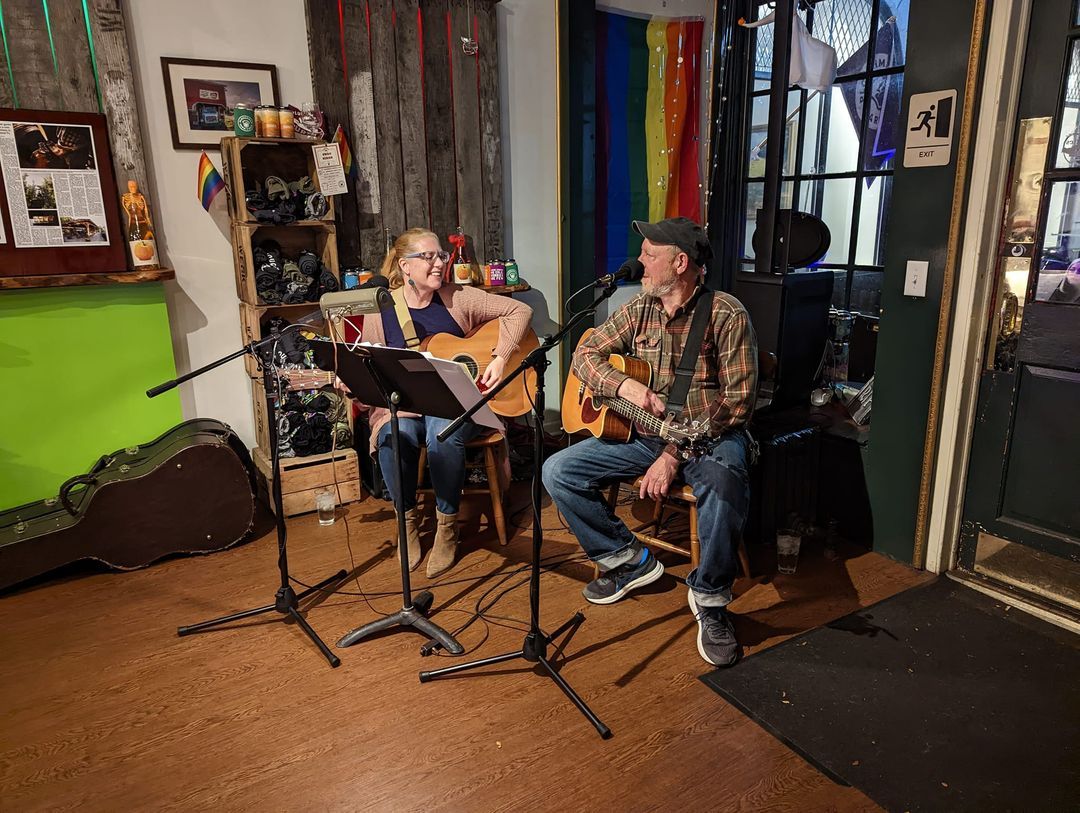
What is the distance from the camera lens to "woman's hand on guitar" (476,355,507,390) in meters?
2.99

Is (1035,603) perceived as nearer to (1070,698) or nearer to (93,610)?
(1070,698)

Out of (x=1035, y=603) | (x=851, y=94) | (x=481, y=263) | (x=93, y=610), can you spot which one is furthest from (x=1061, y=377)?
(x=93, y=610)

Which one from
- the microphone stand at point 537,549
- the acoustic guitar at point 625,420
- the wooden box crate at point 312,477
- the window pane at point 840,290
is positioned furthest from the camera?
the window pane at point 840,290

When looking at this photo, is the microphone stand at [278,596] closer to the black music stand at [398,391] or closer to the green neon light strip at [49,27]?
the black music stand at [398,391]

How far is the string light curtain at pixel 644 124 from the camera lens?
398 cm

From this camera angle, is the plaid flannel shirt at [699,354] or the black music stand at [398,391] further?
the plaid flannel shirt at [699,354]

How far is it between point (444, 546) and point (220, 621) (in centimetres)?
82

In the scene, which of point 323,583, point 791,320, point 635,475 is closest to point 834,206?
point 791,320

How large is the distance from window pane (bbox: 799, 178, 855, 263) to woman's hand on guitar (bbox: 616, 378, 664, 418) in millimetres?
1542

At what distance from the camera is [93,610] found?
264cm

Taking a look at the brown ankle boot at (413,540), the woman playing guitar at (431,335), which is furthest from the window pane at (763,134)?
the brown ankle boot at (413,540)

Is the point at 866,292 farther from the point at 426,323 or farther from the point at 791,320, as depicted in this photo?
the point at 426,323

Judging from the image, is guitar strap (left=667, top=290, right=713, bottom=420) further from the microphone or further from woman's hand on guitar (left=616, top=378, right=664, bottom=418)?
the microphone

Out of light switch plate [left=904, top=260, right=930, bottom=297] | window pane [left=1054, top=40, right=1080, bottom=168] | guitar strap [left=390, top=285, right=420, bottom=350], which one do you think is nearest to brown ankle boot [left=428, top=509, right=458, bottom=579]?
guitar strap [left=390, top=285, right=420, bottom=350]
